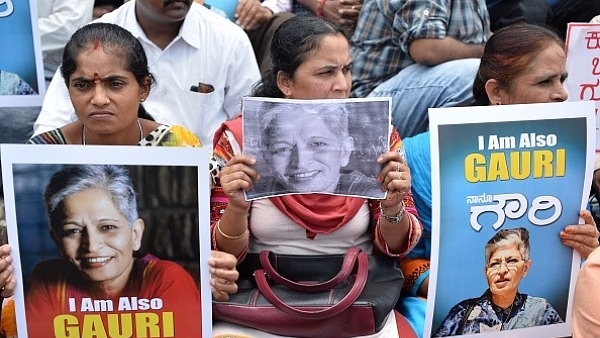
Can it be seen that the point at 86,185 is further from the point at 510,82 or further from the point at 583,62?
the point at 583,62

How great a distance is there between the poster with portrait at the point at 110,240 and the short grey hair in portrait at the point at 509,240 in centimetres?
79

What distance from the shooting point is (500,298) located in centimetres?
266

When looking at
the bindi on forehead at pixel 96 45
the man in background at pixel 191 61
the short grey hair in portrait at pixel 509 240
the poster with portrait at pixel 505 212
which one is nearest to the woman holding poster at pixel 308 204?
the poster with portrait at pixel 505 212

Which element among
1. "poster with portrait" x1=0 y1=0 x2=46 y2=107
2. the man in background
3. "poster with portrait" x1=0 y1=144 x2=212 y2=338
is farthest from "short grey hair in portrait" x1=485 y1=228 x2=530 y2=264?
"poster with portrait" x1=0 y1=0 x2=46 y2=107

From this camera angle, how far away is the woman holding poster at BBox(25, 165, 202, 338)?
2385 mm

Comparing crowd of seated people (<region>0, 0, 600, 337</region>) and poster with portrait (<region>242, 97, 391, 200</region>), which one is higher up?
crowd of seated people (<region>0, 0, 600, 337</region>)

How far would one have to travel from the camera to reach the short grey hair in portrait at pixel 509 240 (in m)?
2.62

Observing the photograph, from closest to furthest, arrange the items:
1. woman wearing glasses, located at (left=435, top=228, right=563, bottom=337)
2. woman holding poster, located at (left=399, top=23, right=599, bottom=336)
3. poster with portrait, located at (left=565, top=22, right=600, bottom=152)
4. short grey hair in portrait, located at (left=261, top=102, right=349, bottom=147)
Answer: short grey hair in portrait, located at (left=261, top=102, right=349, bottom=147)
woman wearing glasses, located at (left=435, top=228, right=563, bottom=337)
woman holding poster, located at (left=399, top=23, right=599, bottom=336)
poster with portrait, located at (left=565, top=22, right=600, bottom=152)

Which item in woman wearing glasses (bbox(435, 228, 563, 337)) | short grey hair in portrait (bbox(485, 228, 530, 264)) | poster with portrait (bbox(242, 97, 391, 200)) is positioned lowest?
woman wearing glasses (bbox(435, 228, 563, 337))

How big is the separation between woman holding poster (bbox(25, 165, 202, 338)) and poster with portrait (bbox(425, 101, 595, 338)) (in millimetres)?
715

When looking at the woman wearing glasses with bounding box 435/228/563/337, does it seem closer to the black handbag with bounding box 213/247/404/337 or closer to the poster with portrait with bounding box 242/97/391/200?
the black handbag with bounding box 213/247/404/337

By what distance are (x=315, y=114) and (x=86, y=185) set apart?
633mm

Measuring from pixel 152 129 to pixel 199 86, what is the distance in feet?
2.73

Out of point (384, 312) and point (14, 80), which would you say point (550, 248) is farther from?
point (14, 80)
